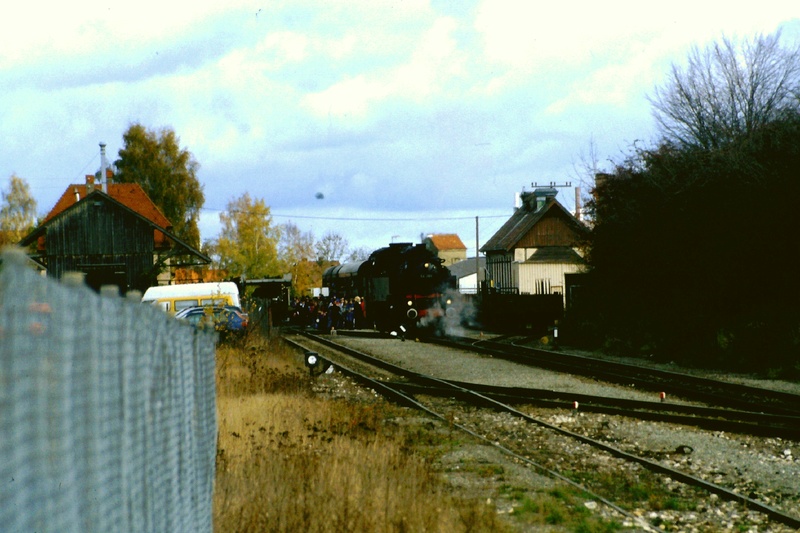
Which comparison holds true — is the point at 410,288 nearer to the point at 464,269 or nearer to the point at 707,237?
the point at 707,237

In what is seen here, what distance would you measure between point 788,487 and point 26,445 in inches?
349

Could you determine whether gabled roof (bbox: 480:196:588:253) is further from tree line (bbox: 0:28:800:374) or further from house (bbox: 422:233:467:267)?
house (bbox: 422:233:467:267)

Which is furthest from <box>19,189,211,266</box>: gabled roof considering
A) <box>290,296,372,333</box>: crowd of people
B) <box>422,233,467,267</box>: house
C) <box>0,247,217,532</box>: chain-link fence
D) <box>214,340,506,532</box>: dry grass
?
<box>422,233,467,267</box>: house

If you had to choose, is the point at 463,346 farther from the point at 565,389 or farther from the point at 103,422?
the point at 103,422

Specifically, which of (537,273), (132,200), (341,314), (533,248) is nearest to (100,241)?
(341,314)

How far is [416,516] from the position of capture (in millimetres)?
7102

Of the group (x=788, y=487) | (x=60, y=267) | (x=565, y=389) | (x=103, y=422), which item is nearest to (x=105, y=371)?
(x=103, y=422)

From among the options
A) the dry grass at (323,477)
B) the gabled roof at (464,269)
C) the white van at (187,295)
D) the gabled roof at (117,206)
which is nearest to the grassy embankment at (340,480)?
the dry grass at (323,477)

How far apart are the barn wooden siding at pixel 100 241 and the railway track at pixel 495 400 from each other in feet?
63.7

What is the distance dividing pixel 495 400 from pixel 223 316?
8746 mm

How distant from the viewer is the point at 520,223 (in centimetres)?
7256

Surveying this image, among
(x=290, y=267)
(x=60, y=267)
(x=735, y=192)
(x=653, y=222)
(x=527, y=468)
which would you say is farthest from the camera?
(x=290, y=267)

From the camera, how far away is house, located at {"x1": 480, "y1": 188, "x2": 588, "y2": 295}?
210 feet

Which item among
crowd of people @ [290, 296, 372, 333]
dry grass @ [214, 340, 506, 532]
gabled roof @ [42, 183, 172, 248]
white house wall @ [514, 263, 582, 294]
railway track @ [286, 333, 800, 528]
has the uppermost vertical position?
gabled roof @ [42, 183, 172, 248]
